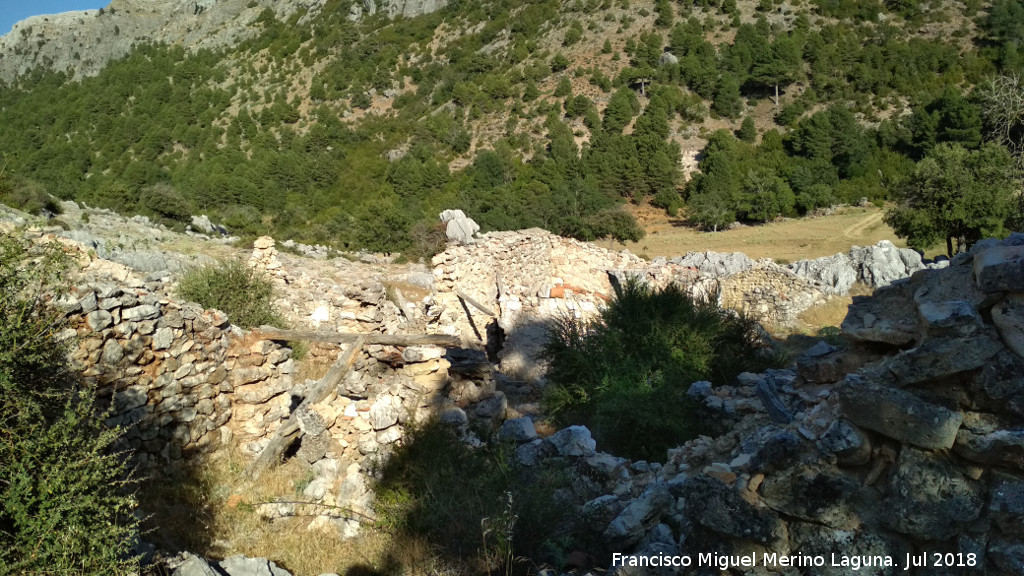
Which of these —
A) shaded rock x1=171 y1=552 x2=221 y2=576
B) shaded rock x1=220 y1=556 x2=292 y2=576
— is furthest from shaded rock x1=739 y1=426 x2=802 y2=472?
shaded rock x1=171 y1=552 x2=221 y2=576

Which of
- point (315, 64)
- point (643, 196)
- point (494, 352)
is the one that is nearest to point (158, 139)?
point (315, 64)

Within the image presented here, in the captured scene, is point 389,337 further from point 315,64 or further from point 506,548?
point 315,64

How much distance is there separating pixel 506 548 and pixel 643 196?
41762 mm

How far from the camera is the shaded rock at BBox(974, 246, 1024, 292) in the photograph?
10.2 feet

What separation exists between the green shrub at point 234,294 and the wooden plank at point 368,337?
2.82m

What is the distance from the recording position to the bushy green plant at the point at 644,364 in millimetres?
6375

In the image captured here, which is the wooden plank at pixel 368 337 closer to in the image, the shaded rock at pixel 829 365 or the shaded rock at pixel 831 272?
the shaded rock at pixel 829 365

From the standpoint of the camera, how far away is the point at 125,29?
82.0 metres

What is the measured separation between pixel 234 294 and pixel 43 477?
7046 mm

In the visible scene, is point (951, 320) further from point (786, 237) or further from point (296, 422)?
point (786, 237)

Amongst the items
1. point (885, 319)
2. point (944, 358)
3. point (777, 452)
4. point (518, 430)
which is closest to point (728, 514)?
point (777, 452)

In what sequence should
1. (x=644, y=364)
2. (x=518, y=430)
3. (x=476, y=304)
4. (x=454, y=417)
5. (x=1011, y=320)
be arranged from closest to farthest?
1. (x=1011, y=320)
2. (x=454, y=417)
3. (x=518, y=430)
4. (x=644, y=364)
5. (x=476, y=304)

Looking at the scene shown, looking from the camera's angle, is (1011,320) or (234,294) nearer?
(1011,320)

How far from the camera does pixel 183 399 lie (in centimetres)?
592
